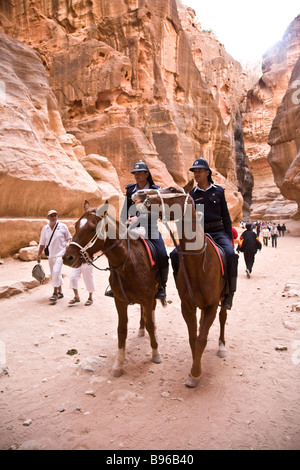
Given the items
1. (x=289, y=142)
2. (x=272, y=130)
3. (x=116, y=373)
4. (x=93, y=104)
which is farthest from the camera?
(x=272, y=130)

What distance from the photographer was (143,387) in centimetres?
343

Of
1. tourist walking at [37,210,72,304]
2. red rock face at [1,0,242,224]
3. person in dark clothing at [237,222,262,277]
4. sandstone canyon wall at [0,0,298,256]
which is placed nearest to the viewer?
tourist walking at [37,210,72,304]

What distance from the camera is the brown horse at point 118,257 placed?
3.42 m

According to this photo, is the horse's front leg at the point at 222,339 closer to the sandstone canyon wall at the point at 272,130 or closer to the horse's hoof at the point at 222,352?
the horse's hoof at the point at 222,352

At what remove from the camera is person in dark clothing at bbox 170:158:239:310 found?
378cm

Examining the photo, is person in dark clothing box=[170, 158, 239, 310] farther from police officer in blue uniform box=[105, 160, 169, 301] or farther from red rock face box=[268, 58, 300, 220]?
red rock face box=[268, 58, 300, 220]

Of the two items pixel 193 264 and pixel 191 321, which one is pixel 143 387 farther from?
pixel 193 264

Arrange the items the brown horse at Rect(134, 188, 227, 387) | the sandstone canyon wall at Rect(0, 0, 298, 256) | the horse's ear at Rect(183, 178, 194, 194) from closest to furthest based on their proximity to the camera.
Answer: the brown horse at Rect(134, 188, 227, 387) < the horse's ear at Rect(183, 178, 194, 194) < the sandstone canyon wall at Rect(0, 0, 298, 256)

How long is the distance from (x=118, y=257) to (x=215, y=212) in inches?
57.1

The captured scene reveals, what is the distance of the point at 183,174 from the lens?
82.6 ft

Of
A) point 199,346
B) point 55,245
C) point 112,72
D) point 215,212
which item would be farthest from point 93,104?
point 199,346

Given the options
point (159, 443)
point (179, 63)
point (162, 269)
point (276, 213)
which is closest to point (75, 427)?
point (159, 443)

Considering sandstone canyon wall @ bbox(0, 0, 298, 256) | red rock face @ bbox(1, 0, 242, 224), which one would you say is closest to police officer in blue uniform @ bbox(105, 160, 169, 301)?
sandstone canyon wall @ bbox(0, 0, 298, 256)

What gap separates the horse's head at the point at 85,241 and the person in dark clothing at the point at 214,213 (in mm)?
1074
